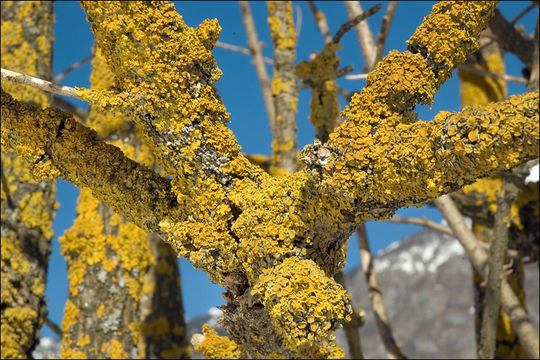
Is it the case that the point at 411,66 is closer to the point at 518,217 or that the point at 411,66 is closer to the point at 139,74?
the point at 139,74

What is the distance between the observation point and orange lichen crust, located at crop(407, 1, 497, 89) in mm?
1927

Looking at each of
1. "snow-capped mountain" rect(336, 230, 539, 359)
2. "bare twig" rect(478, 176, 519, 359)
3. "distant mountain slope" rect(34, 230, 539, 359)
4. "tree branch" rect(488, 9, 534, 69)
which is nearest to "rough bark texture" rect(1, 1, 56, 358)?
"bare twig" rect(478, 176, 519, 359)

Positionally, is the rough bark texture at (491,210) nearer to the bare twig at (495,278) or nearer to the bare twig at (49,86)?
the bare twig at (495,278)

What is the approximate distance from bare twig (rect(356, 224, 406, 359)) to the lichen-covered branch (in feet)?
2.86

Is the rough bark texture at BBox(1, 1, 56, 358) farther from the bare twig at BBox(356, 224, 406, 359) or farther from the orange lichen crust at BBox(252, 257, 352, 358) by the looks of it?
the orange lichen crust at BBox(252, 257, 352, 358)

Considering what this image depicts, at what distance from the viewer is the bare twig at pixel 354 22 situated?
3.46m

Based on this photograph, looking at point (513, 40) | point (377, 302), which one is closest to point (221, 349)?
point (377, 302)

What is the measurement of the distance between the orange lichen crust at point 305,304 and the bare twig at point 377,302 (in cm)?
265

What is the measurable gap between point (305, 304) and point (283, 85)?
2648mm

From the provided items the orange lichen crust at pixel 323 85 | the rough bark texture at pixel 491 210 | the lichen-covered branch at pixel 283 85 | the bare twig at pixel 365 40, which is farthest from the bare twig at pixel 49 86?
the rough bark texture at pixel 491 210

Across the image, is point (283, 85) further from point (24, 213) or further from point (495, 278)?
point (24, 213)

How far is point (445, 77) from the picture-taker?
6.70 feet

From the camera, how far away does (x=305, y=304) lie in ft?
6.12

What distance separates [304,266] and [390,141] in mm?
493
